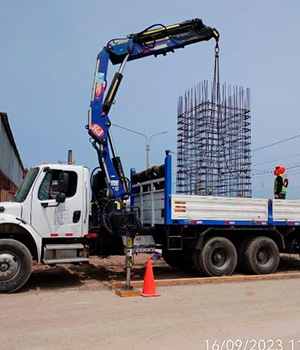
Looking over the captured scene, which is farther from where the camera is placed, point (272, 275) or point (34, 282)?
point (272, 275)

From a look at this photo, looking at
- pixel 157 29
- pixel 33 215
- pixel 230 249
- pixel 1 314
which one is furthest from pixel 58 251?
pixel 157 29

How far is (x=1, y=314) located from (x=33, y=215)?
2525 millimetres

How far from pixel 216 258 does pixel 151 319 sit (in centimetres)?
450

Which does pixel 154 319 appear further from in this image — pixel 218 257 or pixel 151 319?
pixel 218 257

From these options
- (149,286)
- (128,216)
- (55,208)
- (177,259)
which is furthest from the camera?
(177,259)

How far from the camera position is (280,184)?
12992 millimetres

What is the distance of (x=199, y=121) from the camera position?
890 inches

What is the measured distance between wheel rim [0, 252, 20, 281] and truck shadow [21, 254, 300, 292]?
2.17 ft

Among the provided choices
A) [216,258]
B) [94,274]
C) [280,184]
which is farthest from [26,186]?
[280,184]

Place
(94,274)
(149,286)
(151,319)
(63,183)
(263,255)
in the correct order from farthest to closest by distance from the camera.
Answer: (263,255) → (94,274) → (63,183) → (149,286) → (151,319)

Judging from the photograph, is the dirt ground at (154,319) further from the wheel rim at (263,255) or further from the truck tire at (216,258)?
the wheel rim at (263,255)

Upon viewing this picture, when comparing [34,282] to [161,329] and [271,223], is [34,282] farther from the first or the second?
[271,223]

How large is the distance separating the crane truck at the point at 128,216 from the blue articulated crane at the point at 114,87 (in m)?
0.02

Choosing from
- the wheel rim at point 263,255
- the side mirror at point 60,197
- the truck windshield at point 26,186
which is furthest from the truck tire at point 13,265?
the wheel rim at point 263,255
